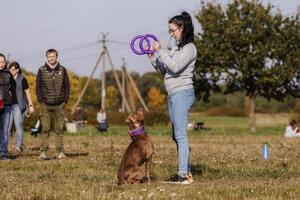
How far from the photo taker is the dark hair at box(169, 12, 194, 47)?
26.7ft

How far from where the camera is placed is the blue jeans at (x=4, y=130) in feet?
42.8

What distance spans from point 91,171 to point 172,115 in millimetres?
2388

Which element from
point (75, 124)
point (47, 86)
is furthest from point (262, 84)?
point (47, 86)

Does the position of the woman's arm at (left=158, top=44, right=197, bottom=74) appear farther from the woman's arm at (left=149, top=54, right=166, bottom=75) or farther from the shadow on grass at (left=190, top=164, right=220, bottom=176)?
the shadow on grass at (left=190, top=164, right=220, bottom=176)

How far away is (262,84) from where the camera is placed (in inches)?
1714

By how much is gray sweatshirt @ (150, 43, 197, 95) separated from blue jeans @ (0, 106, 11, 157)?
Answer: 18.5ft

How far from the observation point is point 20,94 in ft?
46.3

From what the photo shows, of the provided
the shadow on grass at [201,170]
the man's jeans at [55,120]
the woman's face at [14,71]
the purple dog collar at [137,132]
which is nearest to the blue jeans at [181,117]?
the purple dog collar at [137,132]

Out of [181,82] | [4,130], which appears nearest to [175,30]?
[181,82]

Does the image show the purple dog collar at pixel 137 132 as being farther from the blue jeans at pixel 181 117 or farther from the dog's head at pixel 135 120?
the blue jeans at pixel 181 117

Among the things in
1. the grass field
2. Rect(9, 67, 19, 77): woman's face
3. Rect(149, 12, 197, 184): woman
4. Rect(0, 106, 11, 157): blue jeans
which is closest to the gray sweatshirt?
Rect(149, 12, 197, 184): woman

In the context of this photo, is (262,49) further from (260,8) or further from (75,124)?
(75,124)

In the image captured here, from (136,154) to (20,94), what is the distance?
674 cm

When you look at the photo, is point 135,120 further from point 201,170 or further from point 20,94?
point 20,94
